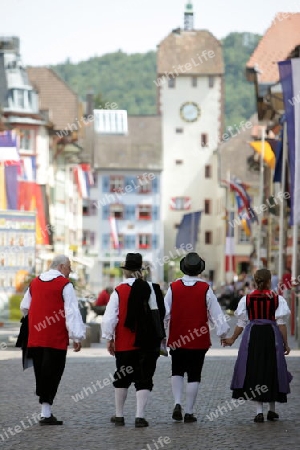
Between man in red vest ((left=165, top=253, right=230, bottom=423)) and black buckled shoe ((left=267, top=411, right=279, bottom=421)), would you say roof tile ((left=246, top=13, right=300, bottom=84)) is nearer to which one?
man in red vest ((left=165, top=253, right=230, bottom=423))

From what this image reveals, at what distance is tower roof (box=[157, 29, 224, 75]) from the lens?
12400 cm

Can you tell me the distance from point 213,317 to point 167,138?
11002cm

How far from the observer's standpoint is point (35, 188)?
2249 inches

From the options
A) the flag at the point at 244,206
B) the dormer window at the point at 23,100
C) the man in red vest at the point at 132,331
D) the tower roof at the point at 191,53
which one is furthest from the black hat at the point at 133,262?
the tower roof at the point at 191,53

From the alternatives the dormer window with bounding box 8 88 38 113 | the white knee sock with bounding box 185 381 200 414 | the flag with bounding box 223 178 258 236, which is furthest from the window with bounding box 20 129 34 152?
the white knee sock with bounding box 185 381 200 414

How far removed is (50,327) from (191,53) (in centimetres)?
11531

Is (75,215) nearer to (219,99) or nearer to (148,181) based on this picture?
(148,181)

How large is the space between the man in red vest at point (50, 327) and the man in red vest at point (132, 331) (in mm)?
319

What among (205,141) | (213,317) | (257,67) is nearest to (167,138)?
(205,141)

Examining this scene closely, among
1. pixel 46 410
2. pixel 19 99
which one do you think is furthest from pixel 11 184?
pixel 46 410

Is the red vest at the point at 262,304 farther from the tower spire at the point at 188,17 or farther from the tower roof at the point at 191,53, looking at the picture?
the tower spire at the point at 188,17

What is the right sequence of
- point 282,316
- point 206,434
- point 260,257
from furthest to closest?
1. point 260,257
2. point 282,316
3. point 206,434

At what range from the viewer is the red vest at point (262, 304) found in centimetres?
1330

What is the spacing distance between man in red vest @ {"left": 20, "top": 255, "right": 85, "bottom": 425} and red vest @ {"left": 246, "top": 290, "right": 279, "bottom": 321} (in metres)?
1.65
